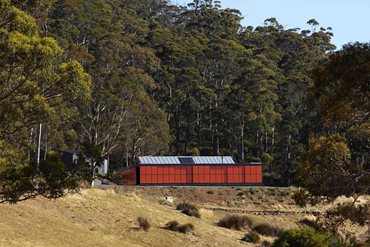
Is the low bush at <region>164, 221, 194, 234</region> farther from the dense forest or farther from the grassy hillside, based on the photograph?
the dense forest

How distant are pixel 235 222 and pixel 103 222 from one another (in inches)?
335

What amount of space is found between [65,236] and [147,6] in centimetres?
10058

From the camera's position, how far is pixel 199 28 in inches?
4286

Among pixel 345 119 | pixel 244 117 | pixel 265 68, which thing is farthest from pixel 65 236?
pixel 265 68

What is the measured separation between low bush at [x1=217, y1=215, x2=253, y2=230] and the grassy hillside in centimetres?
55

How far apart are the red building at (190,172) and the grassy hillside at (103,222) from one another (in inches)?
481

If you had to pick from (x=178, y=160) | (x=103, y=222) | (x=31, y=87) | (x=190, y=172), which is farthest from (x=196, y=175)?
(x=31, y=87)

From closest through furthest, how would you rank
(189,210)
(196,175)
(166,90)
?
(189,210), (196,175), (166,90)

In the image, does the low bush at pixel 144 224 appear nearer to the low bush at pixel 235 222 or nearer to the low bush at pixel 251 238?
the low bush at pixel 251 238

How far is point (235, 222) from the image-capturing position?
1379 inches

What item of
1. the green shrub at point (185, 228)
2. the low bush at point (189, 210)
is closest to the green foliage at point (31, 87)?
the green shrub at point (185, 228)

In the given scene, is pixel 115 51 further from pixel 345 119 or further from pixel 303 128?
pixel 345 119

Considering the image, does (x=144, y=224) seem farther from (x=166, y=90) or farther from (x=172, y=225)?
(x=166, y=90)

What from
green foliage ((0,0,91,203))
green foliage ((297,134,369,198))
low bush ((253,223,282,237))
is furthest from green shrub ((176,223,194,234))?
green foliage ((0,0,91,203))
